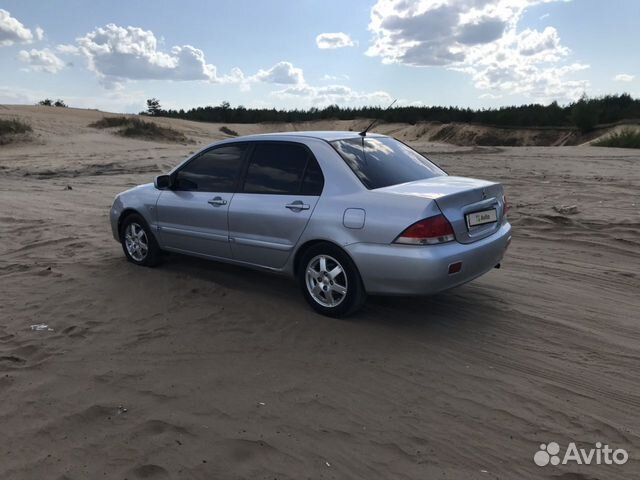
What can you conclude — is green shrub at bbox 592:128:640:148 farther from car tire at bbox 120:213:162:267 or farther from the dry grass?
car tire at bbox 120:213:162:267

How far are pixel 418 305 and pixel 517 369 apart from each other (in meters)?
1.39

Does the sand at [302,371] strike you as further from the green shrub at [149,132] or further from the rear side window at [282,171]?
the green shrub at [149,132]

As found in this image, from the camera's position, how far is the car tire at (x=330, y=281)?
4781 mm

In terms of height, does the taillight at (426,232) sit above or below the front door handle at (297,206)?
below

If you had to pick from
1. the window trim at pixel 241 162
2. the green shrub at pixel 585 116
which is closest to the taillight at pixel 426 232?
the window trim at pixel 241 162

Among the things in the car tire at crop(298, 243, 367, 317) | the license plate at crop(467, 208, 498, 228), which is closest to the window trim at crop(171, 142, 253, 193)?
the car tire at crop(298, 243, 367, 317)

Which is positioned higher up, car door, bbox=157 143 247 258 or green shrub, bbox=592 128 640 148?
green shrub, bbox=592 128 640 148

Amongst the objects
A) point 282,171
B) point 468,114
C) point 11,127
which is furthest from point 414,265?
point 468,114

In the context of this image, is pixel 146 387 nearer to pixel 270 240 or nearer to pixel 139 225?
pixel 270 240

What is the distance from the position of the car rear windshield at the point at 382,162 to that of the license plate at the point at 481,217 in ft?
2.23

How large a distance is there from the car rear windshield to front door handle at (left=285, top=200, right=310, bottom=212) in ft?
1.75

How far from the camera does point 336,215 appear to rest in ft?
15.7

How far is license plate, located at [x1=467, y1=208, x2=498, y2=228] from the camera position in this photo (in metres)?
4.74

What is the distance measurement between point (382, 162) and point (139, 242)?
318 cm
